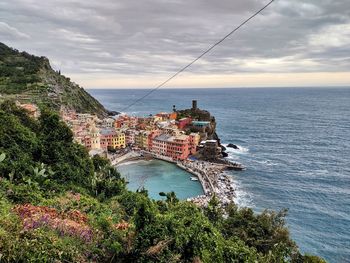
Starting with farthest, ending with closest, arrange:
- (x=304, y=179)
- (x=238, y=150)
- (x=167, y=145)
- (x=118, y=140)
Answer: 1. (x=238, y=150)
2. (x=118, y=140)
3. (x=167, y=145)
4. (x=304, y=179)

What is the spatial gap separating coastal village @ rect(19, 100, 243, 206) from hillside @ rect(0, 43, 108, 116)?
4.39 meters

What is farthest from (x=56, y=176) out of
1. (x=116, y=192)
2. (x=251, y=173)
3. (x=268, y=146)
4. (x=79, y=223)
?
(x=268, y=146)

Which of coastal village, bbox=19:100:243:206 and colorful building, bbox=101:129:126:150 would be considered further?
colorful building, bbox=101:129:126:150

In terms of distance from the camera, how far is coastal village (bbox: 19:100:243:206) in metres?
38.6

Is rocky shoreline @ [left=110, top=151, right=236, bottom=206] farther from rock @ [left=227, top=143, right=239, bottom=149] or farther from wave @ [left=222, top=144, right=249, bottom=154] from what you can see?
rock @ [left=227, top=143, right=239, bottom=149]

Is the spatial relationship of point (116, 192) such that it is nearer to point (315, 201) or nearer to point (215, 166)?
point (315, 201)

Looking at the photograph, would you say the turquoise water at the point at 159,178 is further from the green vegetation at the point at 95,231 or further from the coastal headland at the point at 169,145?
the green vegetation at the point at 95,231

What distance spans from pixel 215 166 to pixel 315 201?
14.6m

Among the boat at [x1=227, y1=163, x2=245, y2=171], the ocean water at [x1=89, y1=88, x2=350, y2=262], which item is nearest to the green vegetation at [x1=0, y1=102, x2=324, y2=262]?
the ocean water at [x1=89, y1=88, x2=350, y2=262]

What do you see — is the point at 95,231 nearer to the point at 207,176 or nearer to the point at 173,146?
the point at 207,176

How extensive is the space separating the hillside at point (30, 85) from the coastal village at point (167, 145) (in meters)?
4.39

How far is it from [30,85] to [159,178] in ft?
96.8

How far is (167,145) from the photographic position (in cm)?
4800

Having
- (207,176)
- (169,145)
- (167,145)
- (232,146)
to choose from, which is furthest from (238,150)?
(207,176)
